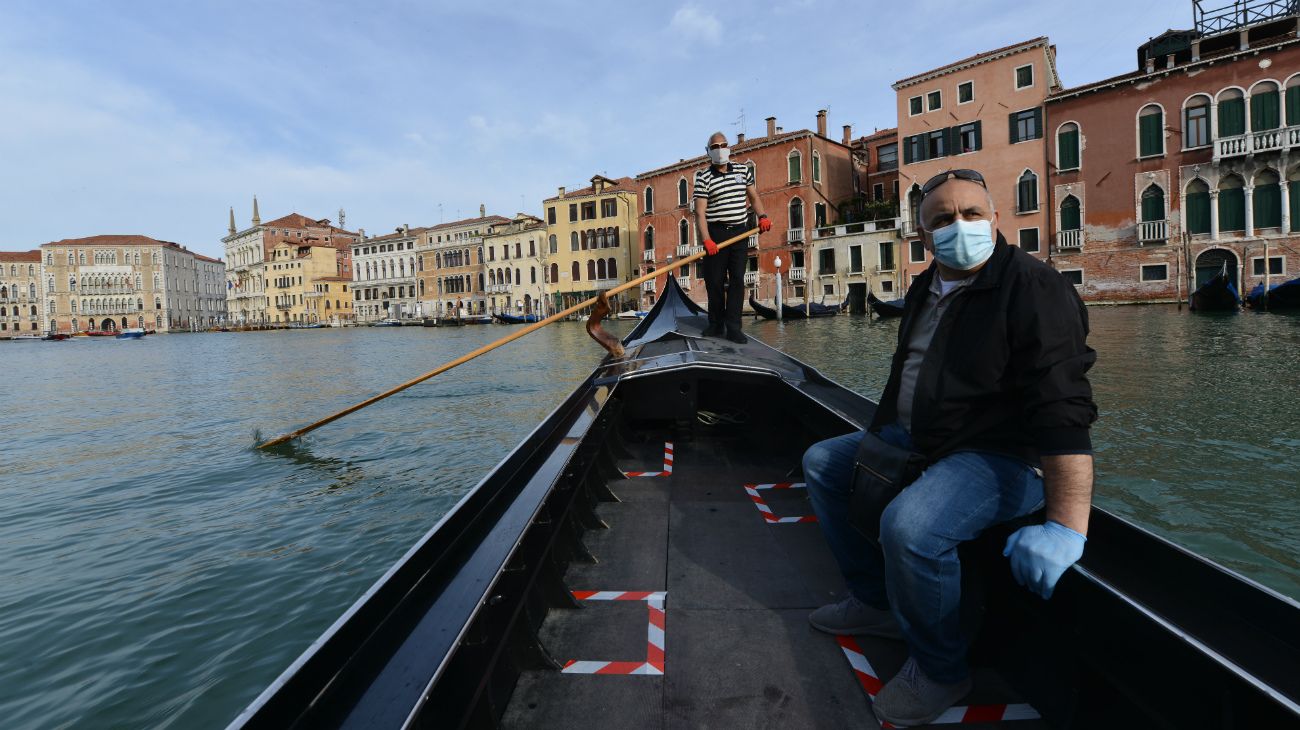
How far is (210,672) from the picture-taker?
215 cm

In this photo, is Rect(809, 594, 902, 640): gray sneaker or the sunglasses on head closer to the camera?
the sunglasses on head

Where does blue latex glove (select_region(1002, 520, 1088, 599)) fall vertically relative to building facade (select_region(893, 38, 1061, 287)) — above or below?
below

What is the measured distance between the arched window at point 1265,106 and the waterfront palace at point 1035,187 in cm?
3

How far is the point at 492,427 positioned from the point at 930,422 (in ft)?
16.2

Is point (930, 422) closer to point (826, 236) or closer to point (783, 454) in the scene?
point (783, 454)

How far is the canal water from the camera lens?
2.23m

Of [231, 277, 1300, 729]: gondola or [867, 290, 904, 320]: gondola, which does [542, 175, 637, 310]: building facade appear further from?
[231, 277, 1300, 729]: gondola

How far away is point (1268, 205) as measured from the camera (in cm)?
1634

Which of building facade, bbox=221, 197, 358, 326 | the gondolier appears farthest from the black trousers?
building facade, bbox=221, 197, 358, 326

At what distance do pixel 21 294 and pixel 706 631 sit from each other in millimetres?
76256

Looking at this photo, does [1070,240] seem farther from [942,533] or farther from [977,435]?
[942,533]

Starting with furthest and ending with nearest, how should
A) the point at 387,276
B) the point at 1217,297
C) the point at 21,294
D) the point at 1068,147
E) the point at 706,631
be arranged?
1. the point at 21,294
2. the point at 387,276
3. the point at 1068,147
4. the point at 1217,297
5. the point at 706,631

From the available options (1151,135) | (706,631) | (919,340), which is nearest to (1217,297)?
(1151,135)

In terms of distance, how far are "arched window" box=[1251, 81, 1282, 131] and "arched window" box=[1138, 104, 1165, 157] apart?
176cm
